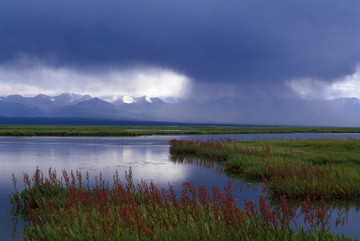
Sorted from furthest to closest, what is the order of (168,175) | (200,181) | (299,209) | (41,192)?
(168,175) < (200,181) < (41,192) < (299,209)

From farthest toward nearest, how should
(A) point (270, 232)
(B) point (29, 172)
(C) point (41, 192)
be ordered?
(B) point (29, 172)
(C) point (41, 192)
(A) point (270, 232)

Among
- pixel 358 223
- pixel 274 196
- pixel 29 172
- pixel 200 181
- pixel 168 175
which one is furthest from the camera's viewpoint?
pixel 29 172

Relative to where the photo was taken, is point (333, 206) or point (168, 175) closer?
point (333, 206)

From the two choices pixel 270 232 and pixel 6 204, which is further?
pixel 6 204

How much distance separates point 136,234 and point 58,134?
90.6m

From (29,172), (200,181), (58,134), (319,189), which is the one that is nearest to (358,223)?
(319,189)

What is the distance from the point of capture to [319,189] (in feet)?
50.1

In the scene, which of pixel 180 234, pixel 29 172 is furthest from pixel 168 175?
pixel 180 234

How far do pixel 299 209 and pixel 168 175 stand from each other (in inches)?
A: 448

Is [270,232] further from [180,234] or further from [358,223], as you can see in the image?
[358,223]

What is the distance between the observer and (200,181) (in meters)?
20.8

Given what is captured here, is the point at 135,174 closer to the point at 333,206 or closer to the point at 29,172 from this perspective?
the point at 29,172

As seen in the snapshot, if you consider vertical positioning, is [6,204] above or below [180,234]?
below

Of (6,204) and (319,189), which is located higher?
(319,189)
